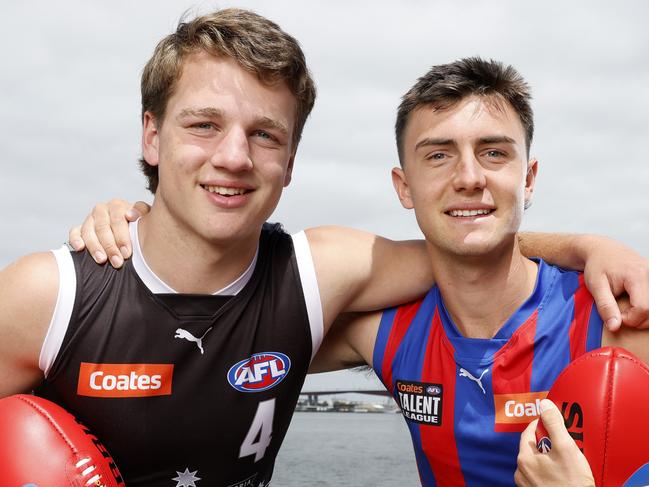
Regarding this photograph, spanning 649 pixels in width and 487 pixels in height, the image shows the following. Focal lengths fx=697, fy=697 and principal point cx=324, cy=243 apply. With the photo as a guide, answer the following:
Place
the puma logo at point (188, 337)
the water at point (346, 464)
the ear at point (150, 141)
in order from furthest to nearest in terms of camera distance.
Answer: the water at point (346, 464) → the ear at point (150, 141) → the puma logo at point (188, 337)

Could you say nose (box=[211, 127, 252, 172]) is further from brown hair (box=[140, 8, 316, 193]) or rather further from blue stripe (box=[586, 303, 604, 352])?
blue stripe (box=[586, 303, 604, 352])

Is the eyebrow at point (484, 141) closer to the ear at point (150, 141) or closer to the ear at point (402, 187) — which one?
the ear at point (402, 187)

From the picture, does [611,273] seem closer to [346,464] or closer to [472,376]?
[472,376]

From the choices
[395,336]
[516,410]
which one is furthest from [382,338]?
[516,410]

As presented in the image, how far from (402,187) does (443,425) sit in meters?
1.29

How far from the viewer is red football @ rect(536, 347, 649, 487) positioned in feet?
8.79

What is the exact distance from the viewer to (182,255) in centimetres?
333

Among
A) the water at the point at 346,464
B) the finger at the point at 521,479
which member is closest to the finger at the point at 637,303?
the finger at the point at 521,479

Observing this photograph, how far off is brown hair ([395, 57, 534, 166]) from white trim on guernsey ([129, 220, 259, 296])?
1125 mm

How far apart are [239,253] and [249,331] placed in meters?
0.38

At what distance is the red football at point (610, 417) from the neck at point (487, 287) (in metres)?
0.80

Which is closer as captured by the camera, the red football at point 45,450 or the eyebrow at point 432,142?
the red football at point 45,450

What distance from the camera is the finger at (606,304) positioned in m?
3.08

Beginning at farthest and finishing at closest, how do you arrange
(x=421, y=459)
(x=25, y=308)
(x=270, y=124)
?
(x=421, y=459) → (x=270, y=124) → (x=25, y=308)
